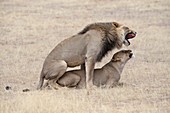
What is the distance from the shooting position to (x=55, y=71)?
13133 mm

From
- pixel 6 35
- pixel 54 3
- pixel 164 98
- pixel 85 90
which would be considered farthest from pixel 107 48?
pixel 54 3

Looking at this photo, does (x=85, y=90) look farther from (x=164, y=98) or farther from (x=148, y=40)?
(x=148, y=40)

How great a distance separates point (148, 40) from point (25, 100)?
31.4ft

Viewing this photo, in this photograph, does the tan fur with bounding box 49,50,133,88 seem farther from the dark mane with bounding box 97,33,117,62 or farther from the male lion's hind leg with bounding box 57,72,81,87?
the dark mane with bounding box 97,33,117,62

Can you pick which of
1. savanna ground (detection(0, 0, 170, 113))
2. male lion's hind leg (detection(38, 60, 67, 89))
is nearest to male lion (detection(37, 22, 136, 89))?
male lion's hind leg (detection(38, 60, 67, 89))

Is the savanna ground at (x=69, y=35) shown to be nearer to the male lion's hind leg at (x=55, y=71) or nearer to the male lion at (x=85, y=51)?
the male lion's hind leg at (x=55, y=71)

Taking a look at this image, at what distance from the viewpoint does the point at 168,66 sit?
15555 mm

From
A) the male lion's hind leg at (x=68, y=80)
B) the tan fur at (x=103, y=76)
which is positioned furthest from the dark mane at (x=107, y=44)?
the male lion's hind leg at (x=68, y=80)

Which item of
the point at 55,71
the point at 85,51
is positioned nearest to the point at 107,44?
the point at 85,51

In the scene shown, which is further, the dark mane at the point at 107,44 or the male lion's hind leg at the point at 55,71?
the dark mane at the point at 107,44

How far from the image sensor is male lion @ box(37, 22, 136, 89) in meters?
13.2

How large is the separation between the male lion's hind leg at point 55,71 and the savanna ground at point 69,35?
0.37m

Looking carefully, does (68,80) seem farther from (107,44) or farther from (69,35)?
(69,35)

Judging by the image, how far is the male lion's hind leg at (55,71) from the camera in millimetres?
13117
